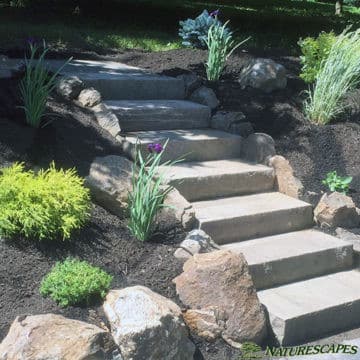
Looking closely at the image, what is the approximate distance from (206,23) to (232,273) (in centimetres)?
467

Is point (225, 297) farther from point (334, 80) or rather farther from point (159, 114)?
point (334, 80)

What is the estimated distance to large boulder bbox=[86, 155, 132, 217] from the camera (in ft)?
17.4

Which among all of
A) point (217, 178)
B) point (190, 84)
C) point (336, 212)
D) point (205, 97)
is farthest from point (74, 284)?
point (190, 84)

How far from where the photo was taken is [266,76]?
7.73m

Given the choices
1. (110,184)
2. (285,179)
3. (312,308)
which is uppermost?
(110,184)

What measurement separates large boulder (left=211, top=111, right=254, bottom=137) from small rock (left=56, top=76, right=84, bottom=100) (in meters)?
1.44

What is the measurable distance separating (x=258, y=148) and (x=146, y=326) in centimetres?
306

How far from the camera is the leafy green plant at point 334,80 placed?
7070mm

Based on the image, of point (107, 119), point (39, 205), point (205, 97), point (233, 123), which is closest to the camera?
point (39, 205)

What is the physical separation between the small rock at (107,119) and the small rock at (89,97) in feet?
0.21

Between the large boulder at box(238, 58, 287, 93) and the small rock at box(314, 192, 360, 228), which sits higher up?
the large boulder at box(238, 58, 287, 93)

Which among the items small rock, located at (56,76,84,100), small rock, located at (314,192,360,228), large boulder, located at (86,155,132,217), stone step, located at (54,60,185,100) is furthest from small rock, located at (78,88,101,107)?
small rock, located at (314,192,360,228)

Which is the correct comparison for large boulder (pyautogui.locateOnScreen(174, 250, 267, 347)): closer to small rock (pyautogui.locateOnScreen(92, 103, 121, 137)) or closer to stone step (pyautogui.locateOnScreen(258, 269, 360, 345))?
stone step (pyautogui.locateOnScreen(258, 269, 360, 345))

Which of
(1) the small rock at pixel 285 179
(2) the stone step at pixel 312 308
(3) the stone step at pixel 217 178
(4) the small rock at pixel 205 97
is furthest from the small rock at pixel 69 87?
(2) the stone step at pixel 312 308
